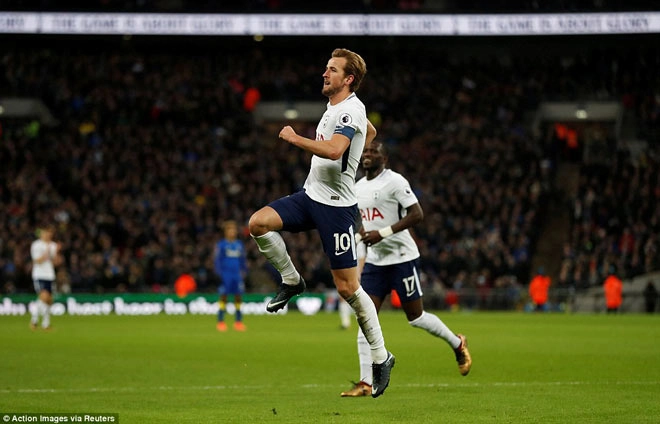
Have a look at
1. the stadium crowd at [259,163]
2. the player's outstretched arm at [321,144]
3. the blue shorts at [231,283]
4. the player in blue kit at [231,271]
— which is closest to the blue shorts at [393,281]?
the player's outstretched arm at [321,144]

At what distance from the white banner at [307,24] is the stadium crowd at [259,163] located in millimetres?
4107

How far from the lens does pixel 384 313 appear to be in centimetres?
3325

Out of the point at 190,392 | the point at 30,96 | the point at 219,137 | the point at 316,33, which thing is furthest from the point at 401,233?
the point at 30,96

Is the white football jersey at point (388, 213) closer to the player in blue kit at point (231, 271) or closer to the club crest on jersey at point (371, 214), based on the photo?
the club crest on jersey at point (371, 214)

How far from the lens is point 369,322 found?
28.8 ft

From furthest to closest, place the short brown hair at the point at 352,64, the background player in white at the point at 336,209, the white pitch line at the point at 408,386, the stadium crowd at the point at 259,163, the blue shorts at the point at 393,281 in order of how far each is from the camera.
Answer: the stadium crowd at the point at 259,163 < the blue shorts at the point at 393,281 < the white pitch line at the point at 408,386 < the short brown hair at the point at 352,64 < the background player in white at the point at 336,209

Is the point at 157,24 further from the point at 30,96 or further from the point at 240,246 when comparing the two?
the point at 240,246

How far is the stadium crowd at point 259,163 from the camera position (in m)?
34.0

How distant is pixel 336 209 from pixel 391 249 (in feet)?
9.57

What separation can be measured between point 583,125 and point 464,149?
7540 millimetres

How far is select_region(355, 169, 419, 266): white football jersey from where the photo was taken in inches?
445
